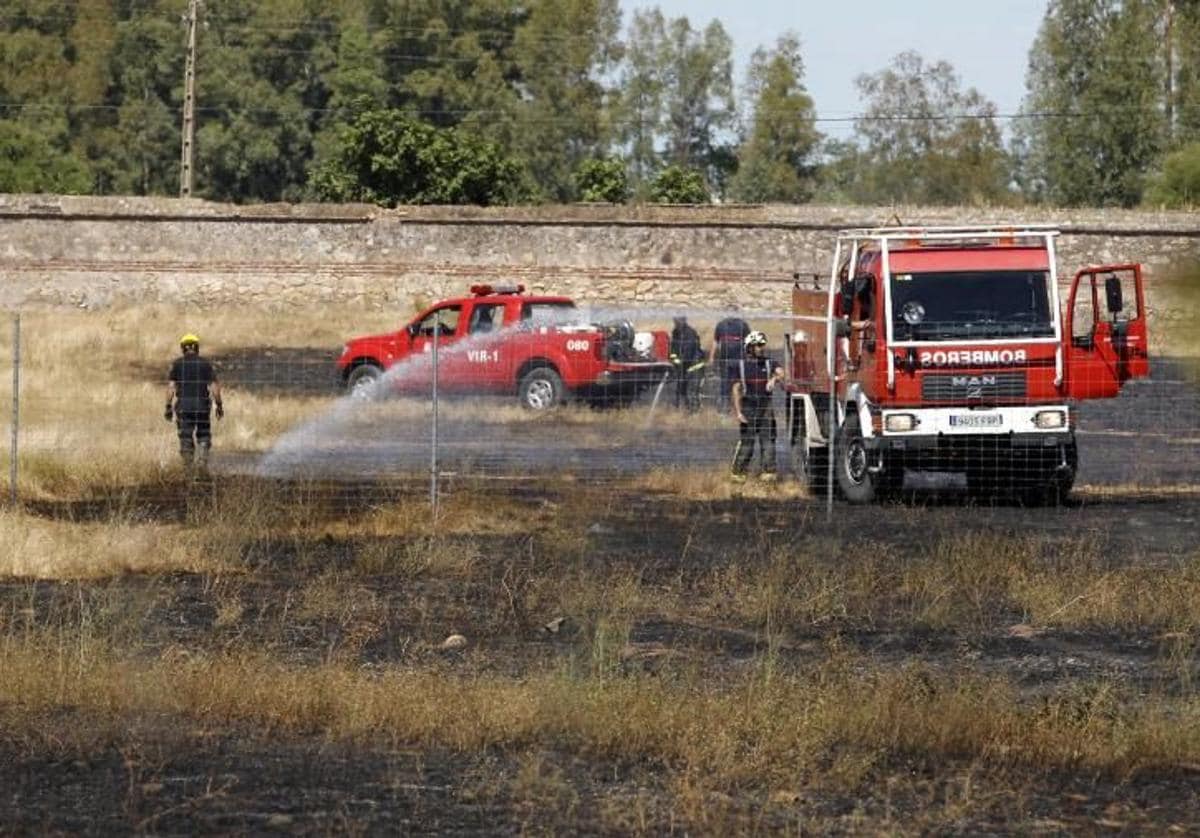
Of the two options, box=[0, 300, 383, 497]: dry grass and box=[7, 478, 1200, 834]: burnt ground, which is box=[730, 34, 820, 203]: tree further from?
box=[7, 478, 1200, 834]: burnt ground

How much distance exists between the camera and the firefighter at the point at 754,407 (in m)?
21.4

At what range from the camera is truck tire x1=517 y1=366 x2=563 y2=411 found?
2836 cm

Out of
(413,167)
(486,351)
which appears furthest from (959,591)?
(413,167)

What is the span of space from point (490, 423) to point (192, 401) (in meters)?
5.85

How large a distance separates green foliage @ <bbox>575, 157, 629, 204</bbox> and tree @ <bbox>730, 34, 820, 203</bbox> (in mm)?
28120

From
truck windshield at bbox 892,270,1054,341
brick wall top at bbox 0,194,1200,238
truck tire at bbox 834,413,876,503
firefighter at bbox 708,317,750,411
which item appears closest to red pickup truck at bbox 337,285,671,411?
firefighter at bbox 708,317,750,411

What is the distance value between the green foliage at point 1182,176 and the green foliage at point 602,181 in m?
52.5

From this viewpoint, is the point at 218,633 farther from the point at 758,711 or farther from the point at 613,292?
the point at 613,292

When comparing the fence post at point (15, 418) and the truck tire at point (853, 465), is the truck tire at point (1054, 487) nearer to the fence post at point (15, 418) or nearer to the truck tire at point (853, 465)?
the truck tire at point (853, 465)

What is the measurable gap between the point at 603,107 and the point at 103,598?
8178 cm

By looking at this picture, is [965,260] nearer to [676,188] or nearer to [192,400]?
[192,400]

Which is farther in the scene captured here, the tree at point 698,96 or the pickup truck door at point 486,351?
the tree at point 698,96

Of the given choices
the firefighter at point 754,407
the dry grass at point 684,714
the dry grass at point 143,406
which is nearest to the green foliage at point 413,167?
the dry grass at point 143,406

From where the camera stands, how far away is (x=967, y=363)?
19.6m
